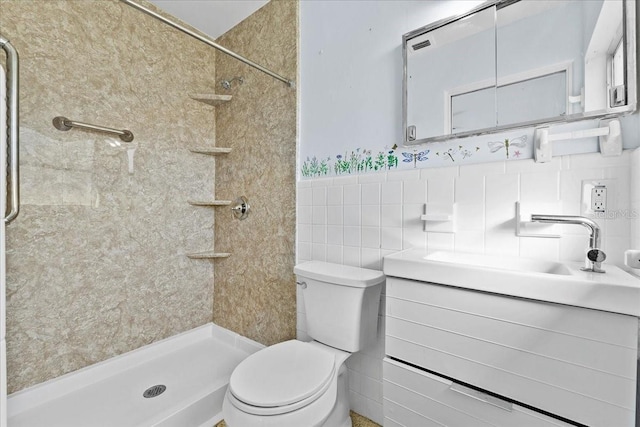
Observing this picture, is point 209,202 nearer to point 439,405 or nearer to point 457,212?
point 457,212

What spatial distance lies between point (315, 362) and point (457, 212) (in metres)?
0.82

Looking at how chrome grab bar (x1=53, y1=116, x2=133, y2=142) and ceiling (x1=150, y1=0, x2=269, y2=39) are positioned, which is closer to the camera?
chrome grab bar (x1=53, y1=116, x2=133, y2=142)

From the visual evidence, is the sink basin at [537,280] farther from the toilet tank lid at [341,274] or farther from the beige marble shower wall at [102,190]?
the beige marble shower wall at [102,190]

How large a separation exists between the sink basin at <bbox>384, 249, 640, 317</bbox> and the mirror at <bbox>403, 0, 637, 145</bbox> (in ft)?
1.62

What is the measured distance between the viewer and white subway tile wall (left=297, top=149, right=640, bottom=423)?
87 centimetres

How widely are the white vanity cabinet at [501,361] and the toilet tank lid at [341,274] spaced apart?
0.19 m

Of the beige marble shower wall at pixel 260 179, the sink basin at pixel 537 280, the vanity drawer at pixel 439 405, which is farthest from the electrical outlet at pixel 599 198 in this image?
the beige marble shower wall at pixel 260 179

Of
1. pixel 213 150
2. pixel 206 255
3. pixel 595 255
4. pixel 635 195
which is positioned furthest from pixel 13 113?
pixel 635 195

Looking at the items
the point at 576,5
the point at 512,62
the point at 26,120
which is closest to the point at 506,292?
the point at 512,62

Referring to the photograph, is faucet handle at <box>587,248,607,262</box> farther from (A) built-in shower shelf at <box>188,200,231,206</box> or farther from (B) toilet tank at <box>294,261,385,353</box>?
(A) built-in shower shelf at <box>188,200,231,206</box>

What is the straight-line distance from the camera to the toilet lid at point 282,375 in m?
0.92

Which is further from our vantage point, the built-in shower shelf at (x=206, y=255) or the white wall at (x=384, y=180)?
the built-in shower shelf at (x=206, y=255)

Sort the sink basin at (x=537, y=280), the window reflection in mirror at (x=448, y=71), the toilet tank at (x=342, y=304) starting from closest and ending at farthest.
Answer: the sink basin at (x=537, y=280) < the window reflection in mirror at (x=448, y=71) < the toilet tank at (x=342, y=304)

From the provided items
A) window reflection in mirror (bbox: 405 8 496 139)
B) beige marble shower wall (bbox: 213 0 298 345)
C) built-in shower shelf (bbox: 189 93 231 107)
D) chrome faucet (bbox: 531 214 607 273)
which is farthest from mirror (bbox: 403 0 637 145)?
built-in shower shelf (bbox: 189 93 231 107)
